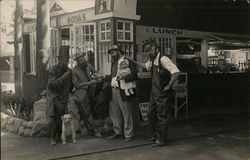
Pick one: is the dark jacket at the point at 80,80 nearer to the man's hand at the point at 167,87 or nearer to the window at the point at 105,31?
the window at the point at 105,31

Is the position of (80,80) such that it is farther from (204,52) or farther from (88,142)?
(204,52)

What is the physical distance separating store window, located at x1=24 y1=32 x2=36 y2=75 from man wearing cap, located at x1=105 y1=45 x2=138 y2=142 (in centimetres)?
202

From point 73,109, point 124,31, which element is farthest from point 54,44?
point 124,31

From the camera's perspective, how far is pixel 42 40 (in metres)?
7.83

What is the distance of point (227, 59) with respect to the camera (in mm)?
14359

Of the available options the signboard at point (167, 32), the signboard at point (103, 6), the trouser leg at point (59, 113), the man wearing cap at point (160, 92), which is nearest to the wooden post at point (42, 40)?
the signboard at point (103, 6)

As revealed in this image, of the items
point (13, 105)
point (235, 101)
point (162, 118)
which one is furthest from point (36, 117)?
point (235, 101)

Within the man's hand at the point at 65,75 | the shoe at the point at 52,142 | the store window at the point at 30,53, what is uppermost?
the store window at the point at 30,53

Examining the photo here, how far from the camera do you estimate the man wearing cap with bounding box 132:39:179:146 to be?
23.6 ft

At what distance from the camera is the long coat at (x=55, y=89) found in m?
7.00

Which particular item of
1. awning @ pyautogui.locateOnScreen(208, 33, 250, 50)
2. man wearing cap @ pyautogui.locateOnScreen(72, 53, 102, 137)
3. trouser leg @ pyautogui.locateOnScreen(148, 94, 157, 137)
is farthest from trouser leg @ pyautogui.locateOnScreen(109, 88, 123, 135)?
awning @ pyautogui.locateOnScreen(208, 33, 250, 50)

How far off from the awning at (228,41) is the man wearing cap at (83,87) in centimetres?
574

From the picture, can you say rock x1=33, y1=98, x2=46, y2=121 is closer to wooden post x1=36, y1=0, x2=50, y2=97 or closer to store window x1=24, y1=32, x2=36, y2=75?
wooden post x1=36, y1=0, x2=50, y2=97

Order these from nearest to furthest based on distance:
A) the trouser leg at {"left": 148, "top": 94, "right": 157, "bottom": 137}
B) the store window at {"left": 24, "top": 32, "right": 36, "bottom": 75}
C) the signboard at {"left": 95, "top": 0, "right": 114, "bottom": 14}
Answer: the trouser leg at {"left": 148, "top": 94, "right": 157, "bottom": 137}
the signboard at {"left": 95, "top": 0, "right": 114, "bottom": 14}
the store window at {"left": 24, "top": 32, "right": 36, "bottom": 75}
